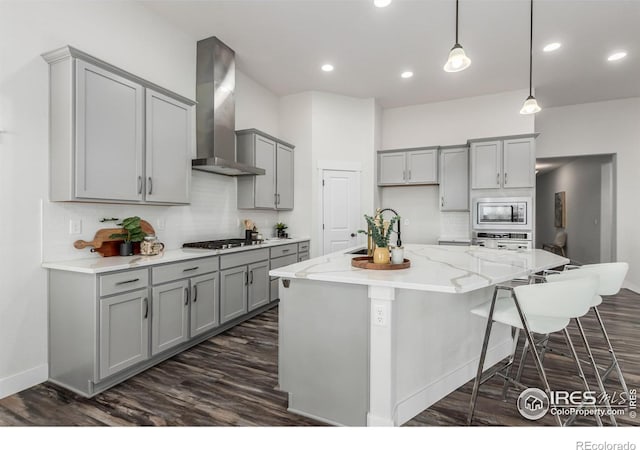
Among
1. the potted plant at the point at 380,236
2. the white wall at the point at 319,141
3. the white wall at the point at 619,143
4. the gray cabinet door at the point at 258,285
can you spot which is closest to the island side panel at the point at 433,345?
the potted plant at the point at 380,236

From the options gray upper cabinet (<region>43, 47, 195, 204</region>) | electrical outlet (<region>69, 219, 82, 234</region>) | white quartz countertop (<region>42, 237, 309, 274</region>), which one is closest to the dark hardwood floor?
white quartz countertop (<region>42, 237, 309, 274</region>)

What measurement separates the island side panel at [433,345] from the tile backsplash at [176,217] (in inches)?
99.3

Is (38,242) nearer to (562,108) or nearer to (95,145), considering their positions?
(95,145)

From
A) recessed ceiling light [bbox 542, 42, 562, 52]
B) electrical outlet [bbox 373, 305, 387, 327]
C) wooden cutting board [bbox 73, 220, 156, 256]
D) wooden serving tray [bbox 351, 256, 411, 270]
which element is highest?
recessed ceiling light [bbox 542, 42, 562, 52]

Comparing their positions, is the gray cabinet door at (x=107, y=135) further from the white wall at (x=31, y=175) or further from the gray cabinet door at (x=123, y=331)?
the gray cabinet door at (x=123, y=331)

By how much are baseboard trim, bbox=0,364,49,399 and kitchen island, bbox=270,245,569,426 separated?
1.82 m

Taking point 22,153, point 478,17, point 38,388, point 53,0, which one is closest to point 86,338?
point 38,388

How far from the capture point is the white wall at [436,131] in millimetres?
5250

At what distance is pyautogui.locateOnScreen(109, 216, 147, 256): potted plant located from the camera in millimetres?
2812

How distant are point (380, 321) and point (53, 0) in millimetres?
3290

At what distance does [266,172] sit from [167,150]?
5.69 ft

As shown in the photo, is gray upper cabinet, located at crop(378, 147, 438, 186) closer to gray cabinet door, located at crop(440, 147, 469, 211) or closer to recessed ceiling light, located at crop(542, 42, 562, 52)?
gray cabinet door, located at crop(440, 147, 469, 211)

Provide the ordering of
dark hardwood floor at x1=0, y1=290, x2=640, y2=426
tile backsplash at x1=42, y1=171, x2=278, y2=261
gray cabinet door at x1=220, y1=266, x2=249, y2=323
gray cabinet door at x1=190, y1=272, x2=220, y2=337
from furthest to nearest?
gray cabinet door at x1=220, y1=266, x2=249, y2=323 → gray cabinet door at x1=190, y1=272, x2=220, y2=337 → tile backsplash at x1=42, y1=171, x2=278, y2=261 → dark hardwood floor at x1=0, y1=290, x2=640, y2=426

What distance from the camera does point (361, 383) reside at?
6.06 feet
